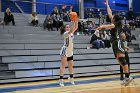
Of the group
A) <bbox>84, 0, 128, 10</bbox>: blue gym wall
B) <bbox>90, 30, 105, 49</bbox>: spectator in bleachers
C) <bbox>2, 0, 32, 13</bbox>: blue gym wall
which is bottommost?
<bbox>90, 30, 105, 49</bbox>: spectator in bleachers

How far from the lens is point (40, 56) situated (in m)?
12.3

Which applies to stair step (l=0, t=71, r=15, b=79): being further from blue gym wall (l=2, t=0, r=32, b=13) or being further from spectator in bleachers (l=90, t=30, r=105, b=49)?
blue gym wall (l=2, t=0, r=32, b=13)

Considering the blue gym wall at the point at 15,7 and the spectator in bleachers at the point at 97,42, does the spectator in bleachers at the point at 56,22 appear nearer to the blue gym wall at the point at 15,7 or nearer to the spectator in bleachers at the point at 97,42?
the spectator in bleachers at the point at 97,42

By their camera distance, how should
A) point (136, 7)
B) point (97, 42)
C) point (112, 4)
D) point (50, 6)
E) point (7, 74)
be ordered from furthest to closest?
point (136, 7) → point (112, 4) → point (50, 6) → point (97, 42) → point (7, 74)

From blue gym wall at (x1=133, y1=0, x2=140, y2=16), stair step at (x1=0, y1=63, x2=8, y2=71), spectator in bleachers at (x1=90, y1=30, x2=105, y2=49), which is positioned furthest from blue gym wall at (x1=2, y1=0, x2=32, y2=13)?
blue gym wall at (x1=133, y1=0, x2=140, y2=16)

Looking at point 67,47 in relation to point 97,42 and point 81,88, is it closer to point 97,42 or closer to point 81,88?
point 81,88

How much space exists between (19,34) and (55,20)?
2.91 meters

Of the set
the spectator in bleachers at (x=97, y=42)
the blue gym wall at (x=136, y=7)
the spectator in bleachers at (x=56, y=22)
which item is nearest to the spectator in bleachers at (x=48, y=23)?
the spectator in bleachers at (x=56, y=22)

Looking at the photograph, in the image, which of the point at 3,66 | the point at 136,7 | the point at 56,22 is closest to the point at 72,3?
the point at 56,22

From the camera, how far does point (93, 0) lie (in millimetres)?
24125

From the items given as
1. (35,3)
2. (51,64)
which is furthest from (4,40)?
(35,3)

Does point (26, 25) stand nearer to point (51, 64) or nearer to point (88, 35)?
point (88, 35)

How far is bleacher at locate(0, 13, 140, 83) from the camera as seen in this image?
11320 millimetres

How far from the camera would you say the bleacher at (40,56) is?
11.3m
